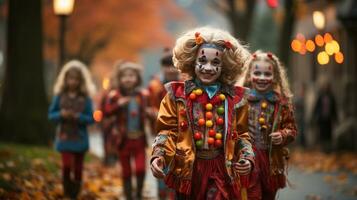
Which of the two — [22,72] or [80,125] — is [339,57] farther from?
[80,125]

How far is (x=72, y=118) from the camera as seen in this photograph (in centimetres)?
1130

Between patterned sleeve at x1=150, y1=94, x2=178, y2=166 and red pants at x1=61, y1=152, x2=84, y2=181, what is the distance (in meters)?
4.54

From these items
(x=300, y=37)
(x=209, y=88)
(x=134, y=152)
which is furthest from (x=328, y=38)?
(x=209, y=88)

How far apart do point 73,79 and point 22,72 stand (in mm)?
6880

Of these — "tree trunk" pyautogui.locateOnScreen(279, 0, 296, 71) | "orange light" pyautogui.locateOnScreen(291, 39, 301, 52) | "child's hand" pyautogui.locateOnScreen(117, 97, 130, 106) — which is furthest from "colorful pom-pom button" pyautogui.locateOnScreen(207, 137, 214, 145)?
"orange light" pyautogui.locateOnScreen(291, 39, 301, 52)

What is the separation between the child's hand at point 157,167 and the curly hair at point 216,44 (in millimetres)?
898

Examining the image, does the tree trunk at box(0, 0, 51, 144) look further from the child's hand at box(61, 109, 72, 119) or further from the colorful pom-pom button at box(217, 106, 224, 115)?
the colorful pom-pom button at box(217, 106, 224, 115)

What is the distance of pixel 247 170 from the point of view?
263 inches

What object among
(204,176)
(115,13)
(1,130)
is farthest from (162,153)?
(115,13)

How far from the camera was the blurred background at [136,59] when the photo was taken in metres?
15.3

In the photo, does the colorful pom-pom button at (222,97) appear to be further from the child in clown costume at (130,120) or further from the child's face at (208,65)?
the child in clown costume at (130,120)

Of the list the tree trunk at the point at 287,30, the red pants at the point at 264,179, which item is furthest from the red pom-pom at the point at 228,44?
the tree trunk at the point at 287,30

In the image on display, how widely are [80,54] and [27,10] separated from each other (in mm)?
19435

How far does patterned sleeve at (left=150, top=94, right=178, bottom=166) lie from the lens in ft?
21.9
